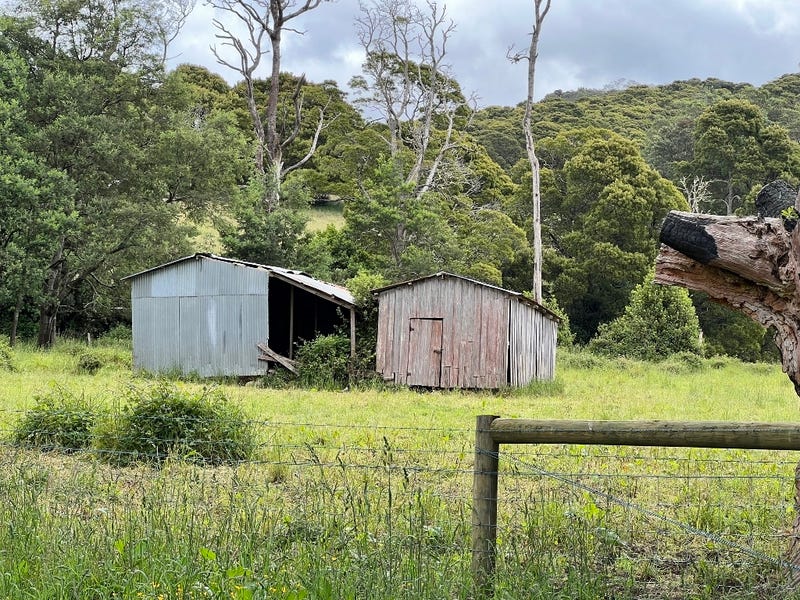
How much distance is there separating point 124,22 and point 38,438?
2375 cm

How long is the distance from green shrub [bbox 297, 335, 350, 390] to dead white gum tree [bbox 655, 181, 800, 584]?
18.2 meters

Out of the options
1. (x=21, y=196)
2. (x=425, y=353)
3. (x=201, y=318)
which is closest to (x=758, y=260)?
(x=425, y=353)

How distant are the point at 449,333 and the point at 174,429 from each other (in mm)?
13486

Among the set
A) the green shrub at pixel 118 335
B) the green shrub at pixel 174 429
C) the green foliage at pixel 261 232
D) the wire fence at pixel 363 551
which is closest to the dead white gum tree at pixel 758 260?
the wire fence at pixel 363 551

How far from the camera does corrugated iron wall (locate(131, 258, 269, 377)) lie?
2427 cm

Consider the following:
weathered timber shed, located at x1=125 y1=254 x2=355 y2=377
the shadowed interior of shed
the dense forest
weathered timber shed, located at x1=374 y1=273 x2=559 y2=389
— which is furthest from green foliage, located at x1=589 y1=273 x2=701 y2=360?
weathered timber shed, located at x1=125 y1=254 x2=355 y2=377

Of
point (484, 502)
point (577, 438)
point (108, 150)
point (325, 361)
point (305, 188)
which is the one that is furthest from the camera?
point (305, 188)

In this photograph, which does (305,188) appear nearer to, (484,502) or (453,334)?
(453,334)

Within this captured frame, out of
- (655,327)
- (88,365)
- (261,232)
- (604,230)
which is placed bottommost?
(88,365)

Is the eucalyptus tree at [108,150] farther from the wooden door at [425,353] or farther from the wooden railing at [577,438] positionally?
the wooden railing at [577,438]

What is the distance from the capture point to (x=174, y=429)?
33.1 ft

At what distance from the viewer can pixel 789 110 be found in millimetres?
54781

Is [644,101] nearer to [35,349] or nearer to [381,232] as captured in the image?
[381,232]

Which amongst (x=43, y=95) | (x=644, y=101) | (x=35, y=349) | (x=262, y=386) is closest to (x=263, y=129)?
(x=43, y=95)
